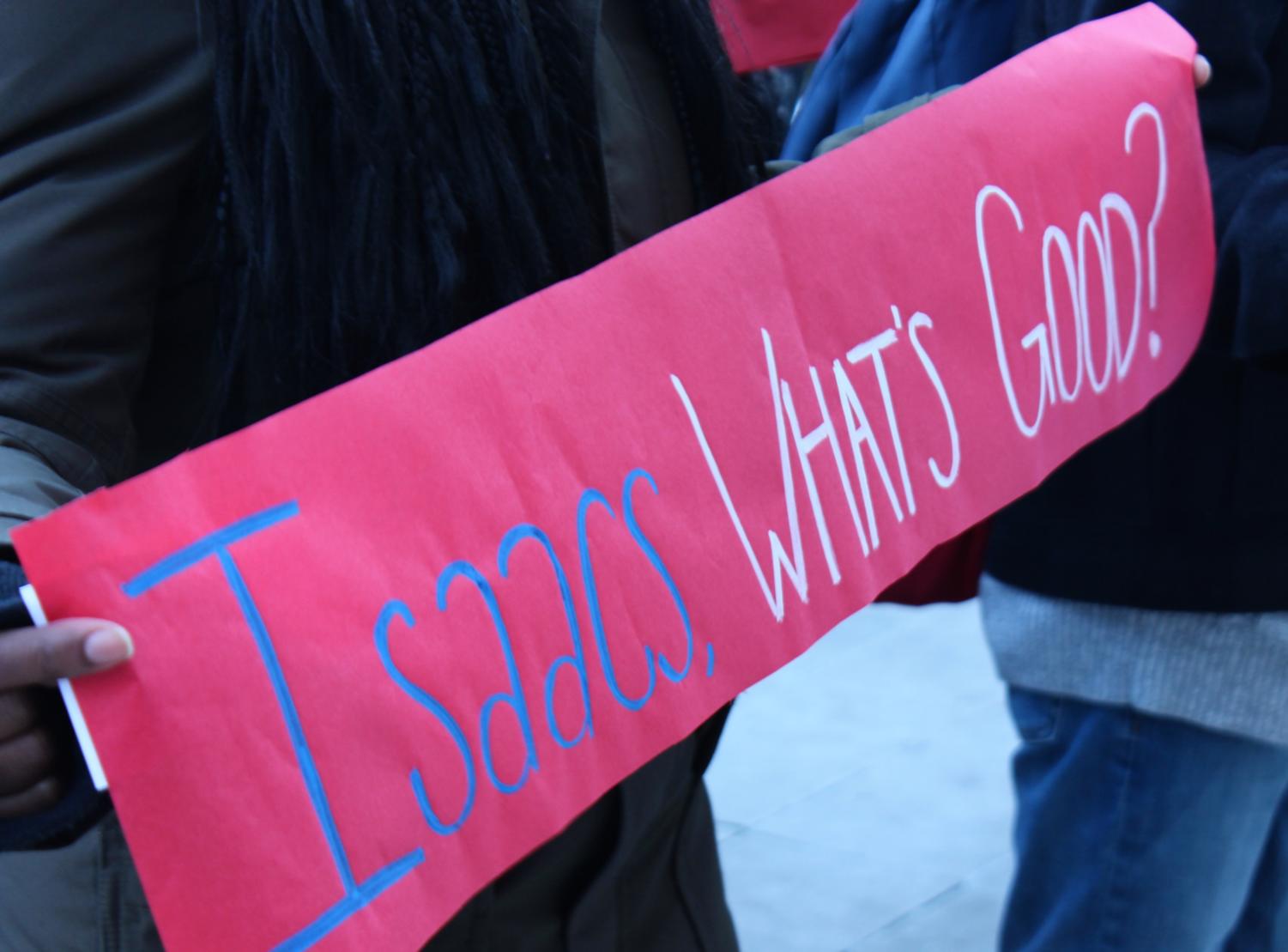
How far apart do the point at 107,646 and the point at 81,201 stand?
0.27 m

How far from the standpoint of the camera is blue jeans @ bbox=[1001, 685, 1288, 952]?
1235 millimetres

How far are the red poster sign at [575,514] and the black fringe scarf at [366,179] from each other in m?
0.07

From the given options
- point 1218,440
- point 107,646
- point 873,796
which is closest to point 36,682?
point 107,646

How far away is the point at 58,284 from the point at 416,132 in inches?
8.1

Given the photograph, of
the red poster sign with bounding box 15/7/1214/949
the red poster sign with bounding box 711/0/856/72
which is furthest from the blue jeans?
the red poster sign with bounding box 711/0/856/72

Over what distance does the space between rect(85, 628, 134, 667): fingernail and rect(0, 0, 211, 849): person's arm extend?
0.12 metres

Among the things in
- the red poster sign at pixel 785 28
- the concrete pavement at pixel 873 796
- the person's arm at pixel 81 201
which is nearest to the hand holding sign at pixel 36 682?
the person's arm at pixel 81 201

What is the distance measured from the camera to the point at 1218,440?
1.17 meters

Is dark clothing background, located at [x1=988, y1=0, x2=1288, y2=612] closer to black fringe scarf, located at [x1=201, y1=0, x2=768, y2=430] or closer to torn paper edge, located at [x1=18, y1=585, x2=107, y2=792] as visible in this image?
black fringe scarf, located at [x1=201, y1=0, x2=768, y2=430]

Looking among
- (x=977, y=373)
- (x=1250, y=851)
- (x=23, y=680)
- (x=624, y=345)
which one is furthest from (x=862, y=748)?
(x=23, y=680)

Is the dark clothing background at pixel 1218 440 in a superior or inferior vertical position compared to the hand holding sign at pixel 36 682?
inferior

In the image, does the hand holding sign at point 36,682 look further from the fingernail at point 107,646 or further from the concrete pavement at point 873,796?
the concrete pavement at point 873,796

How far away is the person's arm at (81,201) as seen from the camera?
0.69m

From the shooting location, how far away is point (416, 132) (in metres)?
0.75
